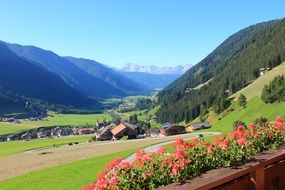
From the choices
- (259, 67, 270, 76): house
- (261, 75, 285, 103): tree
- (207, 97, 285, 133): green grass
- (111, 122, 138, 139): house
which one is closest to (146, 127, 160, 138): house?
(111, 122, 138, 139): house

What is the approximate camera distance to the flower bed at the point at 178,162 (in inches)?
253

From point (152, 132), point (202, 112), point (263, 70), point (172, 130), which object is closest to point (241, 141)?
point (172, 130)

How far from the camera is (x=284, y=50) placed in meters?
172

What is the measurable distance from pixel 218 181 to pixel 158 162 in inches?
40.5

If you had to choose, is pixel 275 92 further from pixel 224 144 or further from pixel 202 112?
pixel 224 144

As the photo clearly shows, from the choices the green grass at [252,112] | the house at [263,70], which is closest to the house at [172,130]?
the green grass at [252,112]

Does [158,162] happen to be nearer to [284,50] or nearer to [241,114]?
[241,114]

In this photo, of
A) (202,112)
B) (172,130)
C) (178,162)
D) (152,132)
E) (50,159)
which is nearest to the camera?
(178,162)

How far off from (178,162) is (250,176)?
4.54ft

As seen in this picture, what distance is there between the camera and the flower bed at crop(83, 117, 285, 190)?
6.43m

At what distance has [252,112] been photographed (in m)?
126

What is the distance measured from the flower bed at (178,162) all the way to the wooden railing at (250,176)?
23 centimetres

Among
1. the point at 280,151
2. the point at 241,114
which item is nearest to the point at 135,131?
the point at 241,114

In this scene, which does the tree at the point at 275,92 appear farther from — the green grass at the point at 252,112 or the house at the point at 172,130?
the house at the point at 172,130
